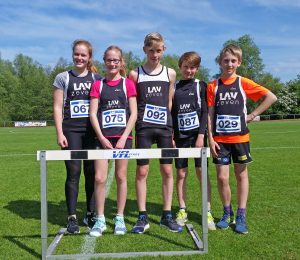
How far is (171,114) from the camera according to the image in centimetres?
516

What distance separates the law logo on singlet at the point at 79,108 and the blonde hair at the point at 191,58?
1.29 meters

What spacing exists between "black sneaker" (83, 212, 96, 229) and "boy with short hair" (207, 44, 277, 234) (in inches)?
59.2

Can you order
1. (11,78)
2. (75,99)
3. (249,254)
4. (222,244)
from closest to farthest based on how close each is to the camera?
(249,254) → (222,244) → (75,99) → (11,78)

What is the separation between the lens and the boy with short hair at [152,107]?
4805 mm

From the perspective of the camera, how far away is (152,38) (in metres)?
4.78

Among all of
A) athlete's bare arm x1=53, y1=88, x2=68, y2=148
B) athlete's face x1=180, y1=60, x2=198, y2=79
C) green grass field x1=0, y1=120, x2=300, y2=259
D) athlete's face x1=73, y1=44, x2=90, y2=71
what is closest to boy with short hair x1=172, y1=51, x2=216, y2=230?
athlete's face x1=180, y1=60, x2=198, y2=79

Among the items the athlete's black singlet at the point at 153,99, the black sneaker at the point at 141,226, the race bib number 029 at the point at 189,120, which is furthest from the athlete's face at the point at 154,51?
the black sneaker at the point at 141,226

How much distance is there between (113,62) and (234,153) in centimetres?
177

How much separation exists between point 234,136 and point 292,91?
7180cm

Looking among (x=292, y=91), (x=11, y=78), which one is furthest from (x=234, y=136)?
(x=11, y=78)

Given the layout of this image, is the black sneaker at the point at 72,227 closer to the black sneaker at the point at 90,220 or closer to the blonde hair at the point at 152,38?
the black sneaker at the point at 90,220

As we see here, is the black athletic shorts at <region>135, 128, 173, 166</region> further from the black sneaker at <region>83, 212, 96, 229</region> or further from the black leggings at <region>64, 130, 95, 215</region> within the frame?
the black sneaker at <region>83, 212, 96, 229</region>

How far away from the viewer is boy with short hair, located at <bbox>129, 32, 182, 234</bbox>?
4805 millimetres

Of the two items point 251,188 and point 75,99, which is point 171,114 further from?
point 251,188
